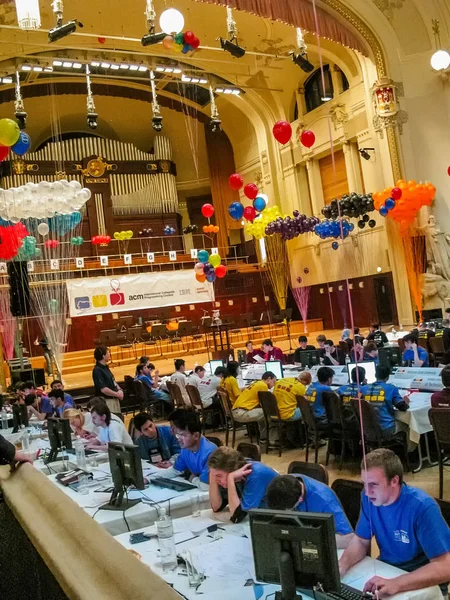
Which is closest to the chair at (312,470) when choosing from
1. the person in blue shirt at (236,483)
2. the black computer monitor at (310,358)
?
the person in blue shirt at (236,483)

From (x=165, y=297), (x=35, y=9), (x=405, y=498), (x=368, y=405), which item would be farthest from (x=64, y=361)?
(x=405, y=498)

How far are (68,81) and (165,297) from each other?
9140 millimetres

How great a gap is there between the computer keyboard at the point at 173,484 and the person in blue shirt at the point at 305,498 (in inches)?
55.7

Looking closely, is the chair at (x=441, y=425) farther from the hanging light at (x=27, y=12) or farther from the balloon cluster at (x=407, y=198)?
the balloon cluster at (x=407, y=198)

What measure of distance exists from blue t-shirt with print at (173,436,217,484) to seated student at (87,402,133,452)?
1225 mm

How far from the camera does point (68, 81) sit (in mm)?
22312

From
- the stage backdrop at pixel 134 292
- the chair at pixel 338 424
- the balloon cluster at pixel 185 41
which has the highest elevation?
the balloon cluster at pixel 185 41

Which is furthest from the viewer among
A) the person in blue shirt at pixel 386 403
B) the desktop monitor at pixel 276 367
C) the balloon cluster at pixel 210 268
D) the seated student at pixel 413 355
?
the balloon cluster at pixel 210 268

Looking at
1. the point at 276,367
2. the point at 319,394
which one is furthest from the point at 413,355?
the point at 319,394

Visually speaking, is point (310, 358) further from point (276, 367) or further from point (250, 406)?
point (250, 406)

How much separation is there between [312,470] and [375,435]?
262 cm

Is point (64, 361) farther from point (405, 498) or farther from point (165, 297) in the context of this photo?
point (405, 498)

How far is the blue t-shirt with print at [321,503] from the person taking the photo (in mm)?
2930

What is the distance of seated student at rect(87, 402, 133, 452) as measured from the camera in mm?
5695
